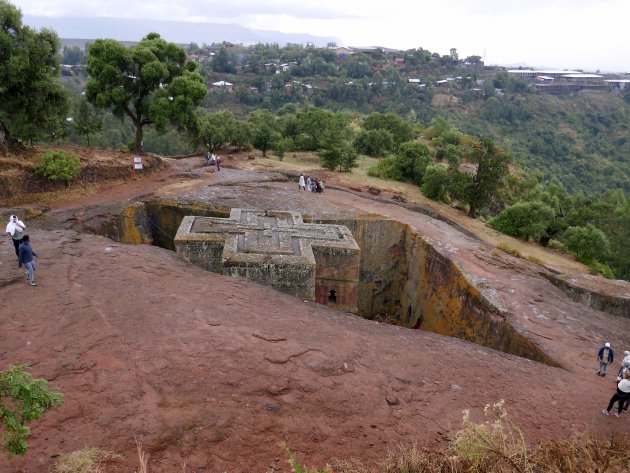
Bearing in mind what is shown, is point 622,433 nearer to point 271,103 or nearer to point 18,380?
point 18,380

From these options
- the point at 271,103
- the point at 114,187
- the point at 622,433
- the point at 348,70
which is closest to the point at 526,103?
the point at 348,70

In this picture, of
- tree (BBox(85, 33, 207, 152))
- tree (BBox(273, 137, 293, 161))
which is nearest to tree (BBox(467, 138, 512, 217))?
tree (BBox(273, 137, 293, 161))

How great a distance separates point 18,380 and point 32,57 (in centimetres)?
1556

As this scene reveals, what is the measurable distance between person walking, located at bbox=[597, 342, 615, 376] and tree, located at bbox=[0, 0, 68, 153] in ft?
57.0

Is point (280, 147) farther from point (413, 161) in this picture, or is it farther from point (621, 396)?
point (621, 396)

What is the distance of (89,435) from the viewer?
4742 mm

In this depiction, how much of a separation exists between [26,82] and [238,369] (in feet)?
46.8

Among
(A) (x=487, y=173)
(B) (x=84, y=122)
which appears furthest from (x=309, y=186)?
(B) (x=84, y=122)

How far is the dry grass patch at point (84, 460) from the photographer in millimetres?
4258

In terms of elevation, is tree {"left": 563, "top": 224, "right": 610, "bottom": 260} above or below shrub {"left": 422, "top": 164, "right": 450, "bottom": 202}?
below

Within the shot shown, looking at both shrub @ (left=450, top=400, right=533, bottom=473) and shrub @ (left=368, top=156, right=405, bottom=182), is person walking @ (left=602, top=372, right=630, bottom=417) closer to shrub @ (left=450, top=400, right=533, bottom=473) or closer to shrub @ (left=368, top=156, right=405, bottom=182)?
shrub @ (left=450, top=400, right=533, bottom=473)

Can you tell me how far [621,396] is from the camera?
6391mm

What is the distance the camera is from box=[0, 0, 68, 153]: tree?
14.4m

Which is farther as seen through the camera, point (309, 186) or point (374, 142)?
point (374, 142)
